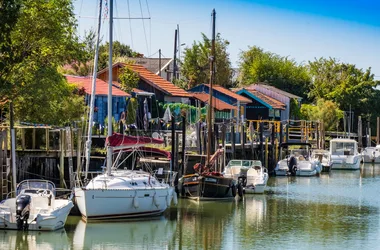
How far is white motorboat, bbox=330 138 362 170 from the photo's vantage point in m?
72.6

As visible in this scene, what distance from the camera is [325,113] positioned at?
94625 mm

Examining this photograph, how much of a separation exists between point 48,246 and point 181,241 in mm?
5330

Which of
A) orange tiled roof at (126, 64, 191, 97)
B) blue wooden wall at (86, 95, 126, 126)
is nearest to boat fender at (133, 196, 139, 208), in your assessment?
blue wooden wall at (86, 95, 126, 126)

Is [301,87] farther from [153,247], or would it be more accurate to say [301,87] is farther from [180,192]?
[153,247]

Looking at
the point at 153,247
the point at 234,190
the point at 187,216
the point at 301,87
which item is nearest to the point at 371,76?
the point at 301,87

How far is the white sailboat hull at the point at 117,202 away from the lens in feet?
111

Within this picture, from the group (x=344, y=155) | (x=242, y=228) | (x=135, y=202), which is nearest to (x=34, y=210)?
(x=135, y=202)

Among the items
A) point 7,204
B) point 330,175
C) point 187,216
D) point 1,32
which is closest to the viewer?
point 1,32

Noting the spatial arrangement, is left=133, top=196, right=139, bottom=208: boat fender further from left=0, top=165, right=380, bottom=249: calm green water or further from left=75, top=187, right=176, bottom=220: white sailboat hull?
left=0, top=165, right=380, bottom=249: calm green water

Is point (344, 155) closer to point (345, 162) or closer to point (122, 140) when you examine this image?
point (345, 162)

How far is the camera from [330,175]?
6638cm

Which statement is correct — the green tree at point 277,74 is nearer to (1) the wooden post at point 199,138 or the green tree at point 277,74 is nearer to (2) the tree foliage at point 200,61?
(2) the tree foliage at point 200,61

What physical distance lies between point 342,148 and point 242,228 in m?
40.0

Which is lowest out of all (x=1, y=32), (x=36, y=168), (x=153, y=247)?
(x=153, y=247)
